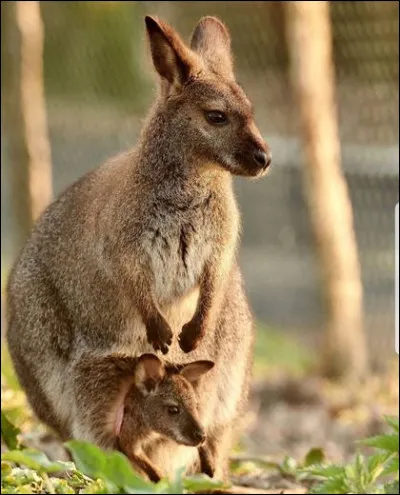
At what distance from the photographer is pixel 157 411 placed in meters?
4.65

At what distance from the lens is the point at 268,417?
877 cm

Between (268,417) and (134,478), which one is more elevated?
(134,478)

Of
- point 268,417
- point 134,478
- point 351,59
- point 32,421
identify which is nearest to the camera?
point 134,478

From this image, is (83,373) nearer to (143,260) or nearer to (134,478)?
(143,260)

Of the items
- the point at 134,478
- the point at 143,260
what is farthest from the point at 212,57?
the point at 134,478

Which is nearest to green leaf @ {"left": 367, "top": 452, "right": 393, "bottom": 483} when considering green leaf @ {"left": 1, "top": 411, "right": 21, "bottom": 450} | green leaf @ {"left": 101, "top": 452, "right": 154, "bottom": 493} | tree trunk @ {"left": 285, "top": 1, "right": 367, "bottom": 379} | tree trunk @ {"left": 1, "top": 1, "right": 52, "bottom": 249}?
green leaf @ {"left": 101, "top": 452, "right": 154, "bottom": 493}

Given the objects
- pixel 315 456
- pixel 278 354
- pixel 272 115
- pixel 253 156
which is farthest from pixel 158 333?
pixel 278 354

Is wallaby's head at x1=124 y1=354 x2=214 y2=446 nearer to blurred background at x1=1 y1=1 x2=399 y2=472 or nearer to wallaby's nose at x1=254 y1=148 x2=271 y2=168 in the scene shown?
wallaby's nose at x1=254 y1=148 x2=271 y2=168

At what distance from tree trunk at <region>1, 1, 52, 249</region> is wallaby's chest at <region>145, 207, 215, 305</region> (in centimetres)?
357

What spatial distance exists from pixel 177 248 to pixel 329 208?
5.45 m

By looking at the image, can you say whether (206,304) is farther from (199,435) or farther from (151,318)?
(199,435)

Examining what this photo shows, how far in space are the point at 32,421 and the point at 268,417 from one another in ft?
8.52

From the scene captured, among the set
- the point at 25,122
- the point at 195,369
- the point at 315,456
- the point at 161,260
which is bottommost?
the point at 315,456

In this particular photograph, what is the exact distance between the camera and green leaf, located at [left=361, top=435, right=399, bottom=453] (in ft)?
11.5
